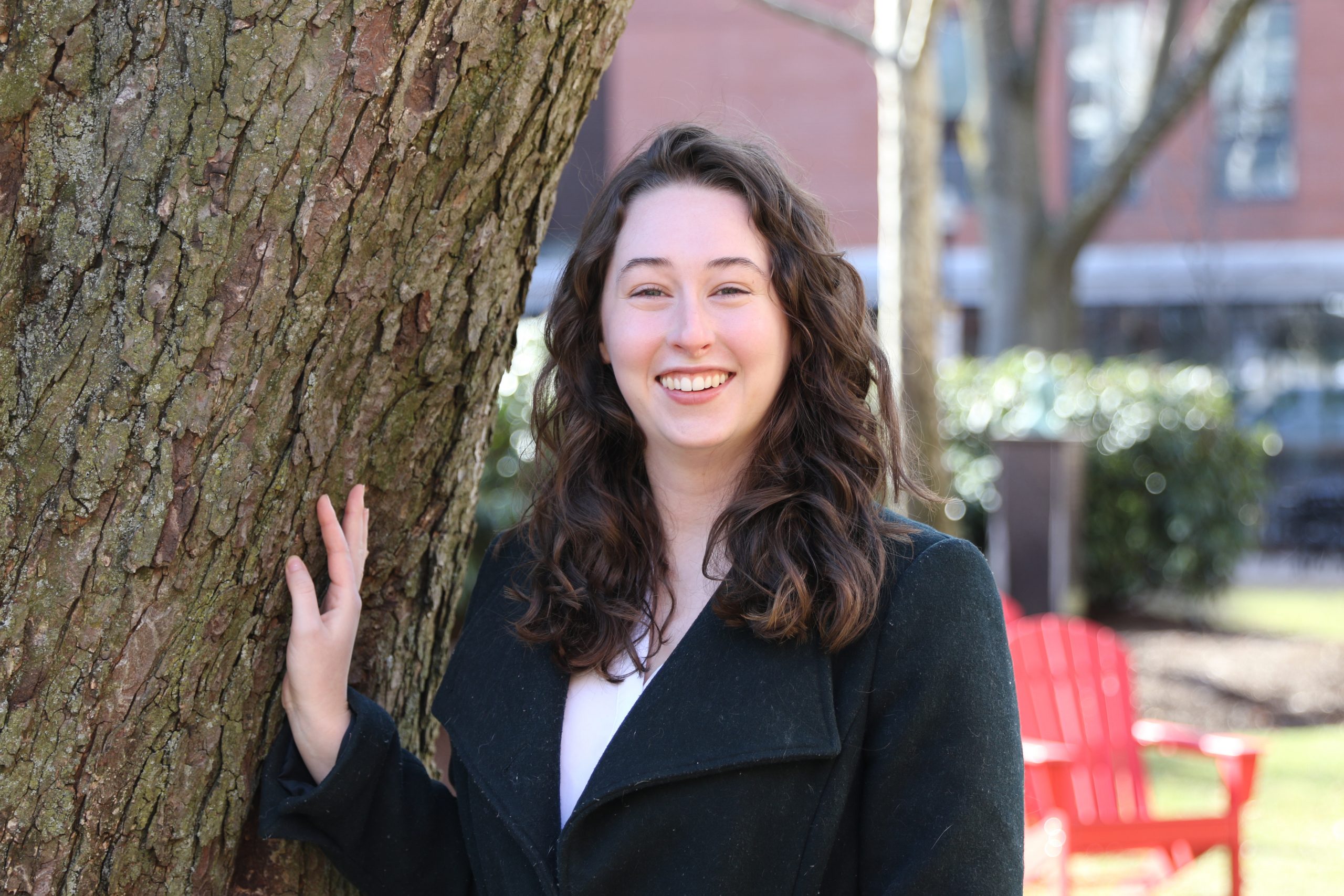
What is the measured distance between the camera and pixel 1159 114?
42.4ft

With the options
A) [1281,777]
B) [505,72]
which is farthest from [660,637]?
[1281,777]

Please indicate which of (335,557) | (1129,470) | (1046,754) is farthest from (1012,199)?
(335,557)

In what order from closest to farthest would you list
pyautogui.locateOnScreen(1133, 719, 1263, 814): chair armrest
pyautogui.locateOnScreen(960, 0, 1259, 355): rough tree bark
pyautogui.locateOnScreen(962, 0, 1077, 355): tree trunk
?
pyautogui.locateOnScreen(1133, 719, 1263, 814): chair armrest < pyautogui.locateOnScreen(960, 0, 1259, 355): rough tree bark < pyautogui.locateOnScreen(962, 0, 1077, 355): tree trunk

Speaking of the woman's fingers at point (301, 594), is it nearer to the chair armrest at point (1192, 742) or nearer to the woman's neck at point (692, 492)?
the woman's neck at point (692, 492)

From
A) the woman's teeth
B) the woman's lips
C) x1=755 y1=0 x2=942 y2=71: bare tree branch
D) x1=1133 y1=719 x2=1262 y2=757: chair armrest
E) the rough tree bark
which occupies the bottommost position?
x1=1133 y1=719 x2=1262 y2=757: chair armrest

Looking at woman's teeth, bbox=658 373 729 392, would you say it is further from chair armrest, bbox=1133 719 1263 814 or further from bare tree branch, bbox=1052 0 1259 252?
bare tree branch, bbox=1052 0 1259 252

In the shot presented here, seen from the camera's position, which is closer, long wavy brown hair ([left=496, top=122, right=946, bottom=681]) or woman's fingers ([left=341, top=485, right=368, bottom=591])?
long wavy brown hair ([left=496, top=122, right=946, bottom=681])

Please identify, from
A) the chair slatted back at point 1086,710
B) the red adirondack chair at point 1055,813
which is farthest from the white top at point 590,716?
the chair slatted back at point 1086,710

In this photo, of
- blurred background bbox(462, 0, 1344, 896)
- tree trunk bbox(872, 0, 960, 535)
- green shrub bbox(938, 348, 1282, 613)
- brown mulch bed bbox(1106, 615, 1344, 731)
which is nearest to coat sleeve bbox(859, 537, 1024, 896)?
blurred background bbox(462, 0, 1344, 896)

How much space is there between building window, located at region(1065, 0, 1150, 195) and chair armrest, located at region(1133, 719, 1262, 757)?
70.9 feet

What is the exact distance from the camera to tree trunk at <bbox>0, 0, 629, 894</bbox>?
1.66 meters

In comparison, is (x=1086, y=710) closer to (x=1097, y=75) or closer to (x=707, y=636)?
(x=707, y=636)

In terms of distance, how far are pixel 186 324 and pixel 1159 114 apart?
12.9 meters

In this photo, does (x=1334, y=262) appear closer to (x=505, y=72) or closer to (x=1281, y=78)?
(x=1281, y=78)
